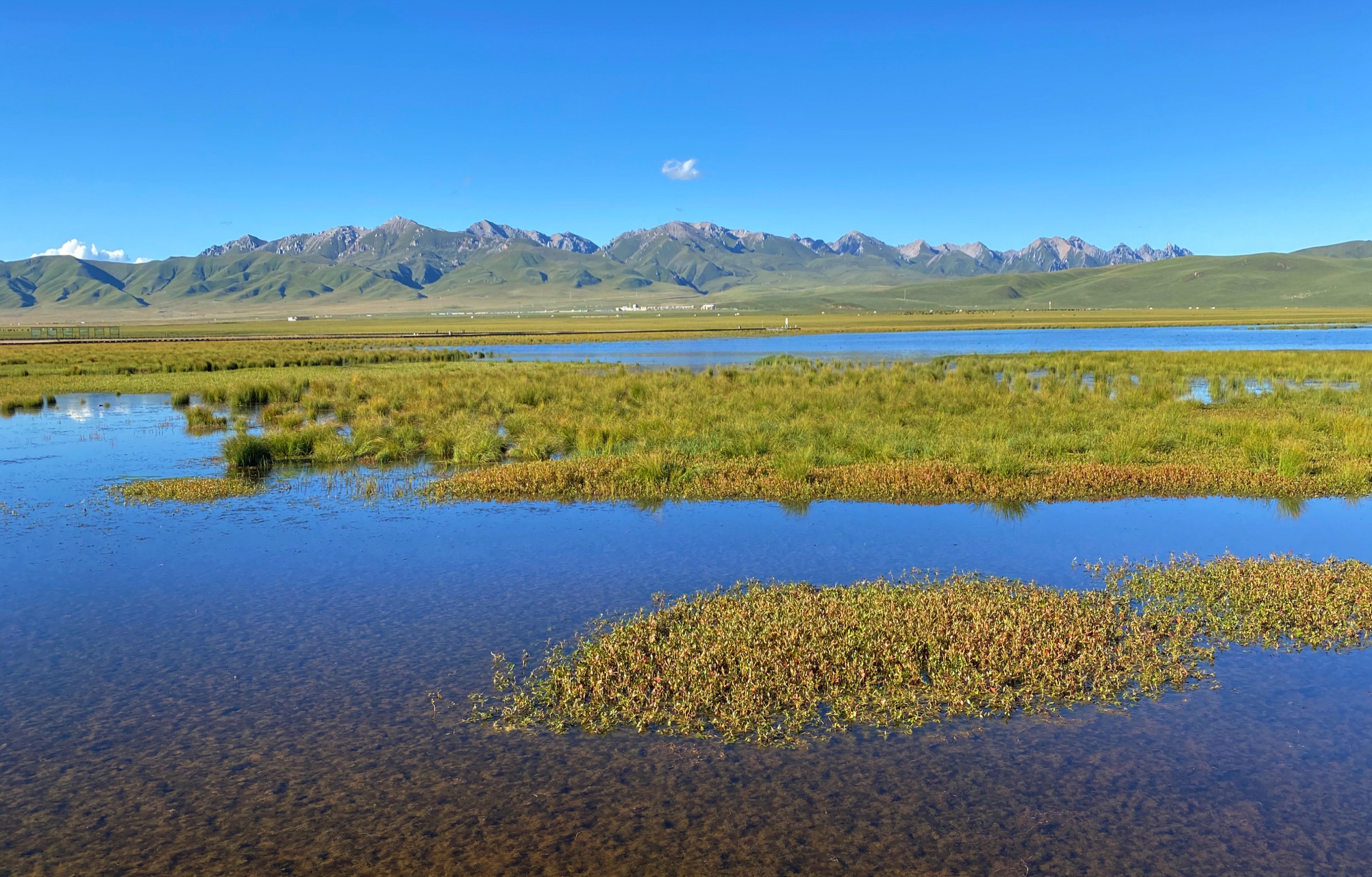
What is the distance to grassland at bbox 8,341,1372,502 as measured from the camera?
1941 centimetres

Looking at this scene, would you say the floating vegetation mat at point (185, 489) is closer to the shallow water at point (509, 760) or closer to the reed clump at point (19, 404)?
the shallow water at point (509, 760)

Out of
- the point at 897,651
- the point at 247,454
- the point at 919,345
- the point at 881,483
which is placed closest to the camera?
the point at 897,651

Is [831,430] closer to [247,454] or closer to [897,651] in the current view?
[247,454]

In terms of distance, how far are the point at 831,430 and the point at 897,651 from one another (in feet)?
52.0

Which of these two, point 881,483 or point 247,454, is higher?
point 247,454

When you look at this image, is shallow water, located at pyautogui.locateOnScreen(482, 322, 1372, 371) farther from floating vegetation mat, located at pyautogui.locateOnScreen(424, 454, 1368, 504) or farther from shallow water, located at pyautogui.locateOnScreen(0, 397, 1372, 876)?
shallow water, located at pyautogui.locateOnScreen(0, 397, 1372, 876)

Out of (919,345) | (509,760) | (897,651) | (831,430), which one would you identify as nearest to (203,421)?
(831,430)

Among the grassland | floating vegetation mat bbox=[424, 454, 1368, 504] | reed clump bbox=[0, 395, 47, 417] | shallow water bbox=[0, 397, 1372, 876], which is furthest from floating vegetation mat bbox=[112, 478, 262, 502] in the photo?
reed clump bbox=[0, 395, 47, 417]

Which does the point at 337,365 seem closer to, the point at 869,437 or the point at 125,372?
the point at 125,372

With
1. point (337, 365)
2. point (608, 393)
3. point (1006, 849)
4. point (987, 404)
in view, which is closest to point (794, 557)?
point (1006, 849)

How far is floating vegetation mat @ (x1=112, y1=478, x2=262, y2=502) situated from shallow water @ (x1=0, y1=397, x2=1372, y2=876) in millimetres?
4878

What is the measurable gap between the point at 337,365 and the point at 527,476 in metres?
46.3

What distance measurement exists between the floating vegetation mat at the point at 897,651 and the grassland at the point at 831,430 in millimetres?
6894

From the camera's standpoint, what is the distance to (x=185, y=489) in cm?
1955
